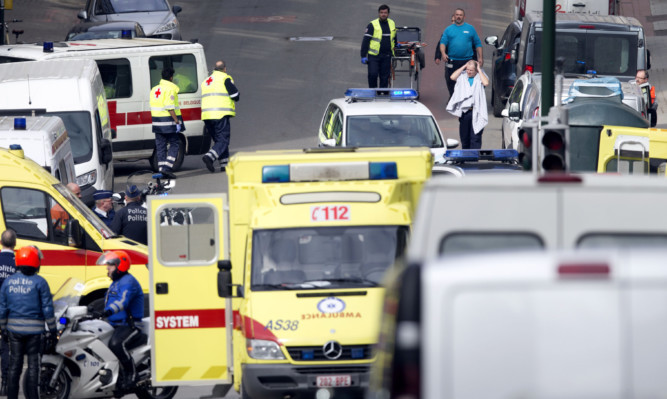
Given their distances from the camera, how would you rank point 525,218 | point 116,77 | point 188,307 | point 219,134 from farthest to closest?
point 219,134
point 116,77
point 188,307
point 525,218

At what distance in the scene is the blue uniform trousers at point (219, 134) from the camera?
22.4 metres

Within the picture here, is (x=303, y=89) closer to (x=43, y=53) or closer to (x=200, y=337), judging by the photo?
(x=43, y=53)

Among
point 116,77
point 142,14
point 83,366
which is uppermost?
point 142,14

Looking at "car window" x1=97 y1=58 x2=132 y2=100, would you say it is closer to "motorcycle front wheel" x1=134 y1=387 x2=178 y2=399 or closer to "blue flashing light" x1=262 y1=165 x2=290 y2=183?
"motorcycle front wheel" x1=134 y1=387 x2=178 y2=399

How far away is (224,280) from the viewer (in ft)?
35.1

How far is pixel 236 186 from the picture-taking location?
11109mm

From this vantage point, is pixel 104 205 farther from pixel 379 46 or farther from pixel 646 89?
pixel 646 89

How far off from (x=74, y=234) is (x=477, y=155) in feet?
16.2

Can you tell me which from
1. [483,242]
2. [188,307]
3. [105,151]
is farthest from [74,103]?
[483,242]

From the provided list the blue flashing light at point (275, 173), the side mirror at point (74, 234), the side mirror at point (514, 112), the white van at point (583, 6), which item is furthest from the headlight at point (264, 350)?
the white van at point (583, 6)

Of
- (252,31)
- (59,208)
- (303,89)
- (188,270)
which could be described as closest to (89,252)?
(59,208)

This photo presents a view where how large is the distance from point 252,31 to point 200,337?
23582 millimetres

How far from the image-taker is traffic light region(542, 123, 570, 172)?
10977 millimetres

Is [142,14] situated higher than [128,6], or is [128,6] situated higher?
[128,6]
